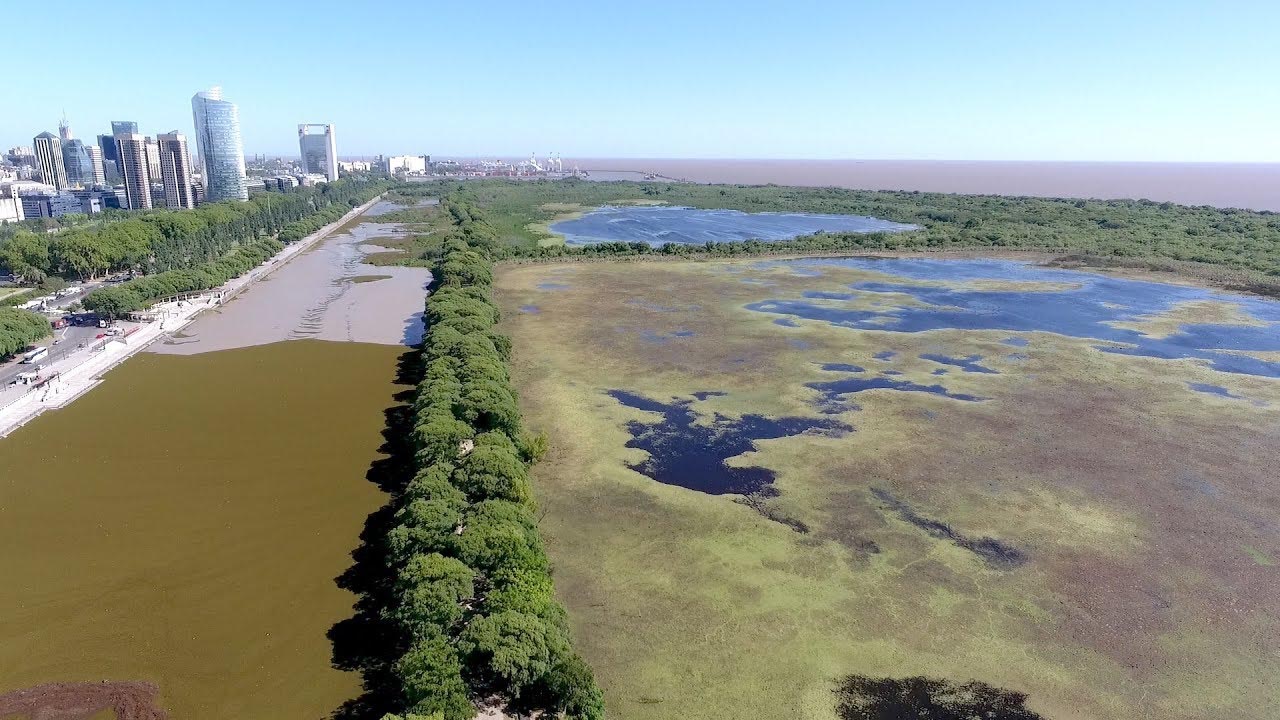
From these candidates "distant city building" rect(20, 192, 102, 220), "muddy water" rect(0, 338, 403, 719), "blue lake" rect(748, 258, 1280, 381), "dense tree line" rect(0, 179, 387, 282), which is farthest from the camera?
"distant city building" rect(20, 192, 102, 220)

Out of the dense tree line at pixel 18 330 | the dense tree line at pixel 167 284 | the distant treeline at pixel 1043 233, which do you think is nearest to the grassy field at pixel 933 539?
the dense tree line at pixel 18 330

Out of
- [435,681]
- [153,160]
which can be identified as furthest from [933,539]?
[153,160]

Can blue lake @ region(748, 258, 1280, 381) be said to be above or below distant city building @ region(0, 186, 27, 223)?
below

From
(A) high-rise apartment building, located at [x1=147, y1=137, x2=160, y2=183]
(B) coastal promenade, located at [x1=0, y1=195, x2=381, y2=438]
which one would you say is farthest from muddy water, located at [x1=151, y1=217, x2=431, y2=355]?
(A) high-rise apartment building, located at [x1=147, y1=137, x2=160, y2=183]

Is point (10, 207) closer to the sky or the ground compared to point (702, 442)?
closer to the sky

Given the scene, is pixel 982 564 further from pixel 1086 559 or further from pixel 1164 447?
pixel 1164 447

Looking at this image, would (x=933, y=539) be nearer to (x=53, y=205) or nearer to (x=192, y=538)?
Result: (x=192, y=538)

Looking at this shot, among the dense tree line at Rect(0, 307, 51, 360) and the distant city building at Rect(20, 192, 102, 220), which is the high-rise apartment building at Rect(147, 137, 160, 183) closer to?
the distant city building at Rect(20, 192, 102, 220)
